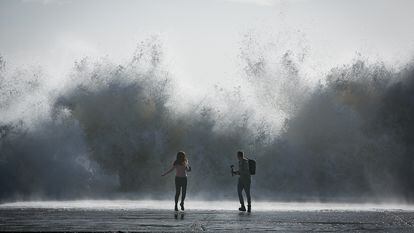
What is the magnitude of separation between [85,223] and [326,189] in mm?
18993

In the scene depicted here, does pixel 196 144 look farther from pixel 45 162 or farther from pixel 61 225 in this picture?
pixel 61 225

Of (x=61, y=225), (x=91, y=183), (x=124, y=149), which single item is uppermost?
(x=124, y=149)

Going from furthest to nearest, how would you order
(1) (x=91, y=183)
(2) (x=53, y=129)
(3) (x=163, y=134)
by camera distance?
(3) (x=163, y=134)
(2) (x=53, y=129)
(1) (x=91, y=183)

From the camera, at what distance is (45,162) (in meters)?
24.8

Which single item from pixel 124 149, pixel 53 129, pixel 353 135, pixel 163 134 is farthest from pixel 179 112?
pixel 353 135

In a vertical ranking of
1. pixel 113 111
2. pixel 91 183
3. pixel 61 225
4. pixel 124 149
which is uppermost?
Result: pixel 113 111

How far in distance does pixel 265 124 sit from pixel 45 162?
9.80 metres

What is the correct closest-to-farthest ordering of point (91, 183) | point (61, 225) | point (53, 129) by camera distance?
1. point (61, 225)
2. point (91, 183)
3. point (53, 129)

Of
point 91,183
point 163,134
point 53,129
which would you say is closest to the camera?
point 91,183

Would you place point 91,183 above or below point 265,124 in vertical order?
below

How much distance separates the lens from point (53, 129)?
Result: 26.4 meters

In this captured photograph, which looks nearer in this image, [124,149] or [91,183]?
[91,183]

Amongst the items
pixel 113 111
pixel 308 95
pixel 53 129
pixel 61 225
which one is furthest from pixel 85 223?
pixel 308 95

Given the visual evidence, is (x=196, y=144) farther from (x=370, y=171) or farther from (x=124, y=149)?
(x=370, y=171)
